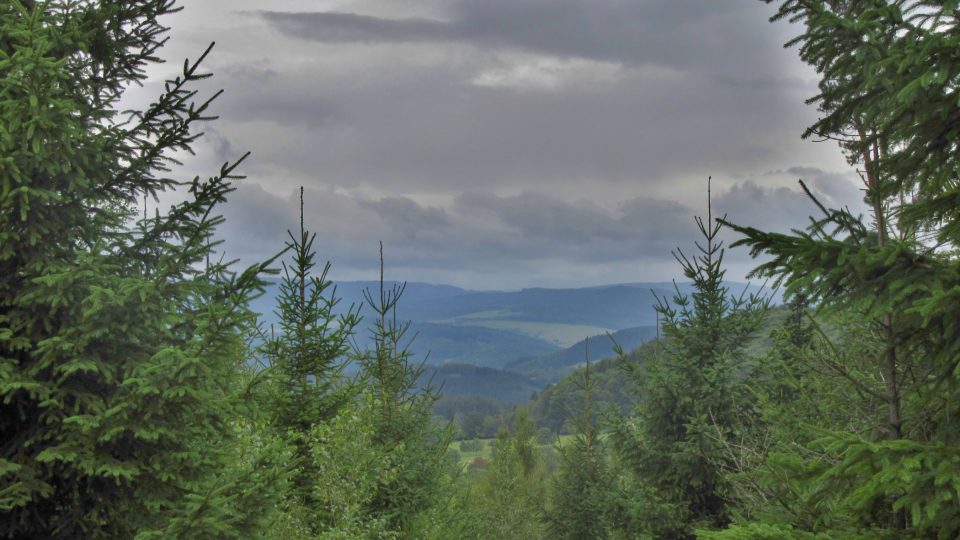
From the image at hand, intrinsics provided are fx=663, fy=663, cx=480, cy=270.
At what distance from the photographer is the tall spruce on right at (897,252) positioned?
16.5 feet

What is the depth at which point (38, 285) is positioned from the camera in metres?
7.52

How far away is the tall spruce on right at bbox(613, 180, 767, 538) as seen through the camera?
15.1 m

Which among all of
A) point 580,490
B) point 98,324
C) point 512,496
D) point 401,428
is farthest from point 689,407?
point 512,496

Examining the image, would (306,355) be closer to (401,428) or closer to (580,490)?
(401,428)

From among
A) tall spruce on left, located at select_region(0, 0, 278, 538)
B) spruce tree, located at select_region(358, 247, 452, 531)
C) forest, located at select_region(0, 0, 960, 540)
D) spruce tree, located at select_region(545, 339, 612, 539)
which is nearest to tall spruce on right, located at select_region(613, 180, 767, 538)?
forest, located at select_region(0, 0, 960, 540)

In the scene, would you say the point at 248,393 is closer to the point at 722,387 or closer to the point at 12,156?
the point at 12,156

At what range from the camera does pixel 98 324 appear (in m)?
7.28

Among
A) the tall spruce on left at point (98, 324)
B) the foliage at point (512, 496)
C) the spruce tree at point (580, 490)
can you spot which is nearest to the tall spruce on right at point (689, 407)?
the spruce tree at point (580, 490)

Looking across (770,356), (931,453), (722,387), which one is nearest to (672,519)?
(722,387)

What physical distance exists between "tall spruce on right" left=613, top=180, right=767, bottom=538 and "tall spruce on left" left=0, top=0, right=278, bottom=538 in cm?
1028

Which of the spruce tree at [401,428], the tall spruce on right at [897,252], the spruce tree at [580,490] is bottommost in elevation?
the spruce tree at [580,490]

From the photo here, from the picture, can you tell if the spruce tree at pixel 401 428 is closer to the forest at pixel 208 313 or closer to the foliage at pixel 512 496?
the forest at pixel 208 313

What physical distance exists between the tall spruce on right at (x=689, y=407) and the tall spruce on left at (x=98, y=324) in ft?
33.7

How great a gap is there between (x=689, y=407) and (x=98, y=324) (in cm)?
1269
